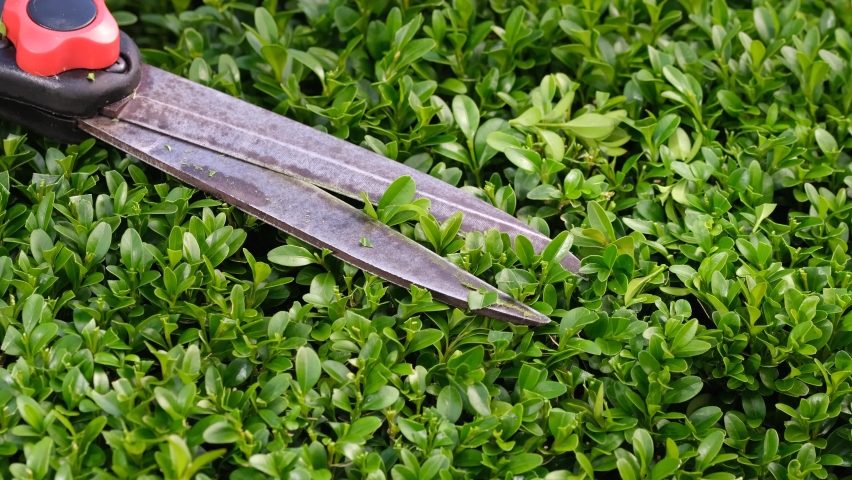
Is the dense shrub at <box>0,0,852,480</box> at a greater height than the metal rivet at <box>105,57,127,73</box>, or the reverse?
the metal rivet at <box>105,57,127,73</box>

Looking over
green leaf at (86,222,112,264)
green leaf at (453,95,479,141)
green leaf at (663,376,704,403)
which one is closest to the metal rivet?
green leaf at (86,222,112,264)

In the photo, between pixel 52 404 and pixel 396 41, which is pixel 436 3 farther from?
pixel 52 404

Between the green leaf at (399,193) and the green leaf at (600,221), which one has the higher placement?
the green leaf at (399,193)

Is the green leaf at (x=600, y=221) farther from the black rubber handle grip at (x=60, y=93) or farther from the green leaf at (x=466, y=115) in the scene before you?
the black rubber handle grip at (x=60, y=93)

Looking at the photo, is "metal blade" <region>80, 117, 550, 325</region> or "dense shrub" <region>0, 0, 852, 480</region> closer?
"dense shrub" <region>0, 0, 852, 480</region>

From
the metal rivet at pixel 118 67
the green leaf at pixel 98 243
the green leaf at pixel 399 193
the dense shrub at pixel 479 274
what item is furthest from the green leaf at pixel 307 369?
the metal rivet at pixel 118 67

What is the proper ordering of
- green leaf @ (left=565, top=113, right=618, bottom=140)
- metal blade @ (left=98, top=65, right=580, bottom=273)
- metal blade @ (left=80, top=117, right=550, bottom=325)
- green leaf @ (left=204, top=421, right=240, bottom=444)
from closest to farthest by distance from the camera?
green leaf @ (left=204, top=421, right=240, bottom=444), metal blade @ (left=80, top=117, right=550, bottom=325), metal blade @ (left=98, top=65, right=580, bottom=273), green leaf @ (left=565, top=113, right=618, bottom=140)

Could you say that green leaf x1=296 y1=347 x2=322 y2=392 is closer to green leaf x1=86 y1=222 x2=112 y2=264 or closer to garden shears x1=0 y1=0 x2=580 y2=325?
garden shears x1=0 y1=0 x2=580 y2=325
